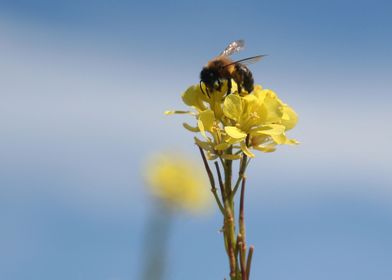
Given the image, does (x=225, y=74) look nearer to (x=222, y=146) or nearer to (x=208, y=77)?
(x=208, y=77)

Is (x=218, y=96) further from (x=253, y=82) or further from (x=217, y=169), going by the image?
(x=217, y=169)

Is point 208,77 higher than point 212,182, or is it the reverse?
point 208,77

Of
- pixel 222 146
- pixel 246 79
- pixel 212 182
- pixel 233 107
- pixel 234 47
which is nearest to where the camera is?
pixel 212 182

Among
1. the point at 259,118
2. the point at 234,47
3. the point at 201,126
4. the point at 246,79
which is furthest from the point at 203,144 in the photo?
the point at 234,47

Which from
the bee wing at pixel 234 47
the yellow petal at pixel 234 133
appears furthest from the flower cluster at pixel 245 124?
the bee wing at pixel 234 47

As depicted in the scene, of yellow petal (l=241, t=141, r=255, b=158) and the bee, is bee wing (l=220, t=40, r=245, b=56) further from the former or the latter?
yellow petal (l=241, t=141, r=255, b=158)

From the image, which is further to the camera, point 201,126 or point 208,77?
point 208,77

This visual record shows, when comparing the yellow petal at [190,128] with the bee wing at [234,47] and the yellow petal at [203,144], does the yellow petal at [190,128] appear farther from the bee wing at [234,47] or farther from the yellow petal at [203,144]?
the bee wing at [234,47]
